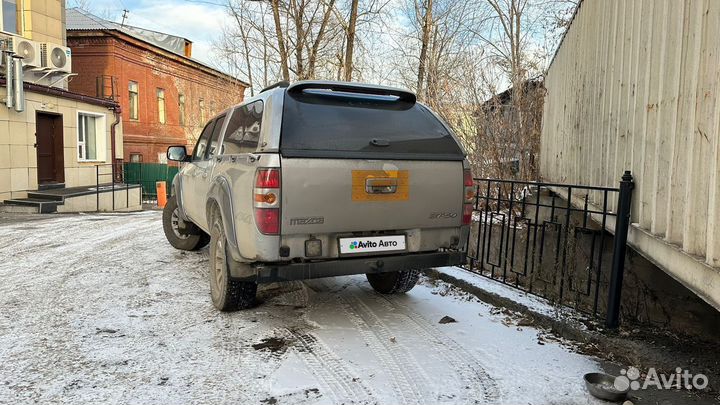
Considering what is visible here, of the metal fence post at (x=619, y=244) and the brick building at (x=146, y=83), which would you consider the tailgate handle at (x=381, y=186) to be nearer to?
the metal fence post at (x=619, y=244)

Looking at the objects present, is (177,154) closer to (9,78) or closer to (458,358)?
(458,358)

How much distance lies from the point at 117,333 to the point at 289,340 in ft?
4.47

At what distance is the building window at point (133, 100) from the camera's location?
2530 cm

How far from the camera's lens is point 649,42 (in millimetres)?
3619

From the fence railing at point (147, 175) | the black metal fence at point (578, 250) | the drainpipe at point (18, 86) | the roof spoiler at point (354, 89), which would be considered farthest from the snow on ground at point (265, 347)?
the fence railing at point (147, 175)

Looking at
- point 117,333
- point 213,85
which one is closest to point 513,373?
point 117,333

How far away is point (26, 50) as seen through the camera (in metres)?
14.4

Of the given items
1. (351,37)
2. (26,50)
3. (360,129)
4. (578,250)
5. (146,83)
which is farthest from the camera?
(146,83)

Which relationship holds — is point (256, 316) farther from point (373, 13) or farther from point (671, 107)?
point (373, 13)

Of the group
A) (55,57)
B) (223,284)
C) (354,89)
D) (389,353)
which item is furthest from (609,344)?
(55,57)

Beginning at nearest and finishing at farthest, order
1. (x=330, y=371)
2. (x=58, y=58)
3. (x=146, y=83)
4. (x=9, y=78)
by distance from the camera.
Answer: (x=330, y=371) < (x=9, y=78) < (x=58, y=58) < (x=146, y=83)

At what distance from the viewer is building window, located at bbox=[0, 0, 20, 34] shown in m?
14.5

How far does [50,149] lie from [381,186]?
1596 centimetres

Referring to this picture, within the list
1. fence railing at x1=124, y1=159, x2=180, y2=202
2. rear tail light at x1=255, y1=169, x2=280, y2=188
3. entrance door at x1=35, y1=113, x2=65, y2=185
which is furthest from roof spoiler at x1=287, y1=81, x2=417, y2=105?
fence railing at x1=124, y1=159, x2=180, y2=202
